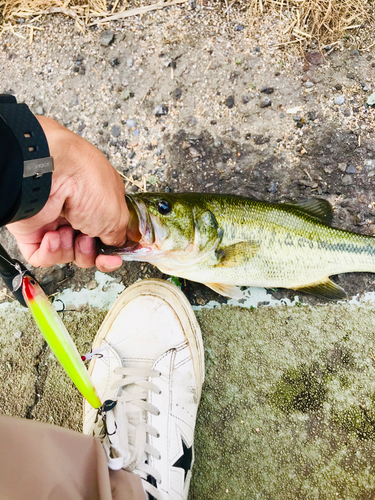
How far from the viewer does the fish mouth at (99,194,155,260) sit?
201cm

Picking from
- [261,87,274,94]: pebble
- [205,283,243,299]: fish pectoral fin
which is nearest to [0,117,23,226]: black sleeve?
[205,283,243,299]: fish pectoral fin

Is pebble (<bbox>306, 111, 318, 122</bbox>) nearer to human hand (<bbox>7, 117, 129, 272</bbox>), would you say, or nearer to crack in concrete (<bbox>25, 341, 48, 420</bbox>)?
human hand (<bbox>7, 117, 129, 272</bbox>)

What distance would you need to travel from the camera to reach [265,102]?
8.89ft

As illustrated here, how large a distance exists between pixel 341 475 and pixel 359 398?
1.81ft

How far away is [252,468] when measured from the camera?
2.46 meters

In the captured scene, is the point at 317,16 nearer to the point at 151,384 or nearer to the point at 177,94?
the point at 177,94

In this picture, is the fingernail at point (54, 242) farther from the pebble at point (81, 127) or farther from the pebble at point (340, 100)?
the pebble at point (340, 100)

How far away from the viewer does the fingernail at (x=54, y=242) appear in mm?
1896

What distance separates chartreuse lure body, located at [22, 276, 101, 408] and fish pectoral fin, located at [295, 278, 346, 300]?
165 centimetres

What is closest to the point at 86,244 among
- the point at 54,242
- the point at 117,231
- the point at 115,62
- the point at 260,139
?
the point at 54,242

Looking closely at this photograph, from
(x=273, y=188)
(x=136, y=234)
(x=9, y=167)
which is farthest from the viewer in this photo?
(x=273, y=188)

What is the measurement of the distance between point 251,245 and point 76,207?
47.6 inches

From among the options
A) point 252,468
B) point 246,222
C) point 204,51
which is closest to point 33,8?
point 204,51

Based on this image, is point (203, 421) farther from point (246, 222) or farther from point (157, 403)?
point (246, 222)
